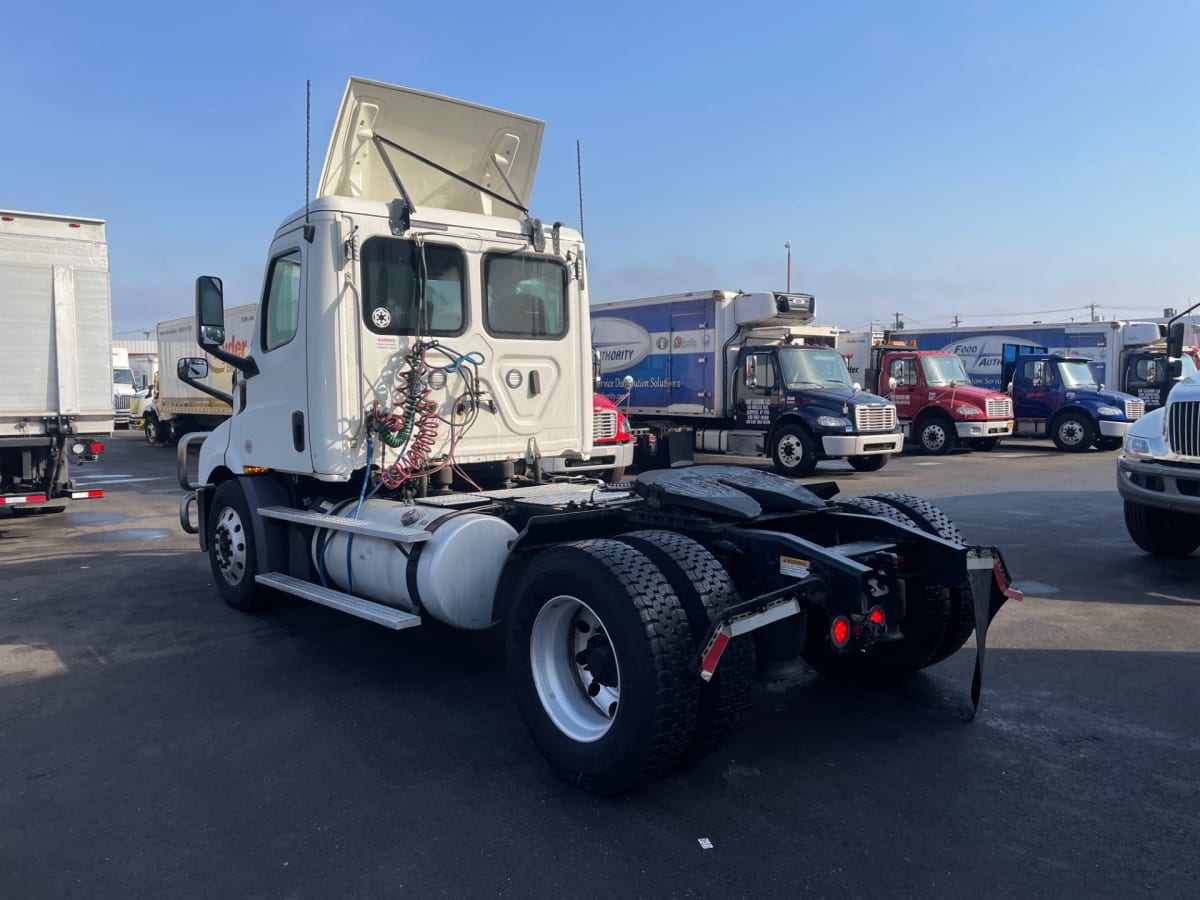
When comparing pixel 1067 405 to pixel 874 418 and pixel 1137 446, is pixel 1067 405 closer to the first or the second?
pixel 874 418

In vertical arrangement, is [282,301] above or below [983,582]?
above

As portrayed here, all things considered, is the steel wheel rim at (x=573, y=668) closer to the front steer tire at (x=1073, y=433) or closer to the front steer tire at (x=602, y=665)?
the front steer tire at (x=602, y=665)

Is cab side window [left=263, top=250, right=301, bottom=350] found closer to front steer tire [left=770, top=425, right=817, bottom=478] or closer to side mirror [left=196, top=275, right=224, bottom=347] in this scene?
side mirror [left=196, top=275, right=224, bottom=347]

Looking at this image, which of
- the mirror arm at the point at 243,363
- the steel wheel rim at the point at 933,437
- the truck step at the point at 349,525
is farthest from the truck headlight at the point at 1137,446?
the steel wheel rim at the point at 933,437

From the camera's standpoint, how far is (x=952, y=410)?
20062 millimetres

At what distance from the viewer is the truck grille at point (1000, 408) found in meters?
20.0

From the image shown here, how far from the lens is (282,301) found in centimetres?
606

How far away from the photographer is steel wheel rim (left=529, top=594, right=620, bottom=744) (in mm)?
3900

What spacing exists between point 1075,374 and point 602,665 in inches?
855

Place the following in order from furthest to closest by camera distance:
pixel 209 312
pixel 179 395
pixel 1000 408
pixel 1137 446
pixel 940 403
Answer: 1. pixel 179 395
2. pixel 940 403
3. pixel 1000 408
4. pixel 1137 446
5. pixel 209 312

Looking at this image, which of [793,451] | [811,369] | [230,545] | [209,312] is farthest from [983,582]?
[811,369]

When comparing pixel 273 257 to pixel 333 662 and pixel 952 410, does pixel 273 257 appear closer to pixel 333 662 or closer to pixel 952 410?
pixel 333 662

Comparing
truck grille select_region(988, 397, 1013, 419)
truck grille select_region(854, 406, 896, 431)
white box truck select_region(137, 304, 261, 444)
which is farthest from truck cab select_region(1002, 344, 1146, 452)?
white box truck select_region(137, 304, 261, 444)

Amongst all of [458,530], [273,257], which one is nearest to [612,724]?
[458,530]
